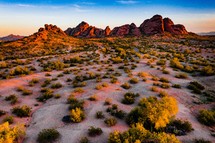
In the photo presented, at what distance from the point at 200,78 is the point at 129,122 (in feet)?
51.0

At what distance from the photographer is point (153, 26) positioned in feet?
398

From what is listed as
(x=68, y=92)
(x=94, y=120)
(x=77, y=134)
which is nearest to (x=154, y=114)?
(x=94, y=120)

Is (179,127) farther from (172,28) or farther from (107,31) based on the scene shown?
(107,31)

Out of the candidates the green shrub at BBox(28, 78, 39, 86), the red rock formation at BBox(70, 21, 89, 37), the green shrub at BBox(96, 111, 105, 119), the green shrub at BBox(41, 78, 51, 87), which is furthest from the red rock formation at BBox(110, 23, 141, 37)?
the green shrub at BBox(96, 111, 105, 119)

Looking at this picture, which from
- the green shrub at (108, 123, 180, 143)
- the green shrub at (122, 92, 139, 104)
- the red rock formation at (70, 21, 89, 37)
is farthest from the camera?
the red rock formation at (70, 21, 89, 37)

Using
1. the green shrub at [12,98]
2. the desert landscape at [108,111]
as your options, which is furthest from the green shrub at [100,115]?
the green shrub at [12,98]

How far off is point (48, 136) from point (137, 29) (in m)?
129

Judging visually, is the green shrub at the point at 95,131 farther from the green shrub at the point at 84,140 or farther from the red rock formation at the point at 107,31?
the red rock formation at the point at 107,31

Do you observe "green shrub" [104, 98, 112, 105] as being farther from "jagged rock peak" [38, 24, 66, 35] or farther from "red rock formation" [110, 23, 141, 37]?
"red rock formation" [110, 23, 141, 37]

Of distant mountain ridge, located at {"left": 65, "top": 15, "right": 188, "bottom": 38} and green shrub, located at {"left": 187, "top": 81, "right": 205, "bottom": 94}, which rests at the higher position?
distant mountain ridge, located at {"left": 65, "top": 15, "right": 188, "bottom": 38}

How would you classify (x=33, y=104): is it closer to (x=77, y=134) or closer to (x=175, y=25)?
(x=77, y=134)

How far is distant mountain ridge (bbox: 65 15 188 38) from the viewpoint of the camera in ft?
394

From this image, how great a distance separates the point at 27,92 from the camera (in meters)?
16.3

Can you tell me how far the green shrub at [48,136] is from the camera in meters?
9.32
